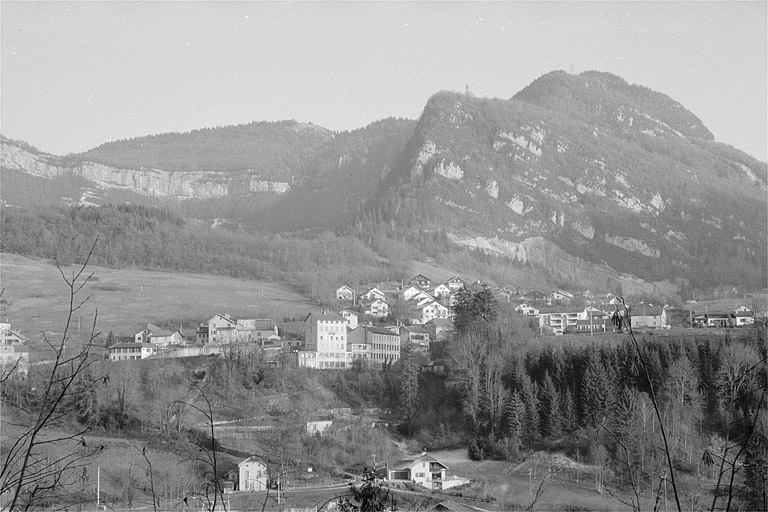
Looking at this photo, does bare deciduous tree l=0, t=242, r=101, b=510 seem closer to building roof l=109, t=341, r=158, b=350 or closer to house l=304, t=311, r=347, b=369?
house l=304, t=311, r=347, b=369

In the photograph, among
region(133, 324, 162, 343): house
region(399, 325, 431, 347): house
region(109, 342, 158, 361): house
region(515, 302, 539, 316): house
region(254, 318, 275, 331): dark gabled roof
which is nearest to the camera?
region(109, 342, 158, 361): house

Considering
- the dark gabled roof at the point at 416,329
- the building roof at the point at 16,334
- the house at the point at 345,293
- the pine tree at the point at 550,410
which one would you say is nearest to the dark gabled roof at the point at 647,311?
the dark gabled roof at the point at 416,329

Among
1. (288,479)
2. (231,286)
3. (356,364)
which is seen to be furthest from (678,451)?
(231,286)

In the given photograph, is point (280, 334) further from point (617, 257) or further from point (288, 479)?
point (617, 257)

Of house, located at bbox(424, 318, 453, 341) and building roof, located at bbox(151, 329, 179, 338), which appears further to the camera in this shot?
house, located at bbox(424, 318, 453, 341)

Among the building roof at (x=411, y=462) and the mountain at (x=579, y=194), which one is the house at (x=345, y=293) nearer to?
the mountain at (x=579, y=194)

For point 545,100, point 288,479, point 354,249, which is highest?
point 545,100

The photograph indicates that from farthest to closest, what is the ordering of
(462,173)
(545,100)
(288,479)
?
(545,100) → (462,173) → (288,479)

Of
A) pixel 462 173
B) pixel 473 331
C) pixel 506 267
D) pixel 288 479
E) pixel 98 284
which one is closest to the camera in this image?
pixel 288 479

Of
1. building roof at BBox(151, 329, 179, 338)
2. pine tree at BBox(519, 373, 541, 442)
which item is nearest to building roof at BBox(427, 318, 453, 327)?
building roof at BBox(151, 329, 179, 338)
